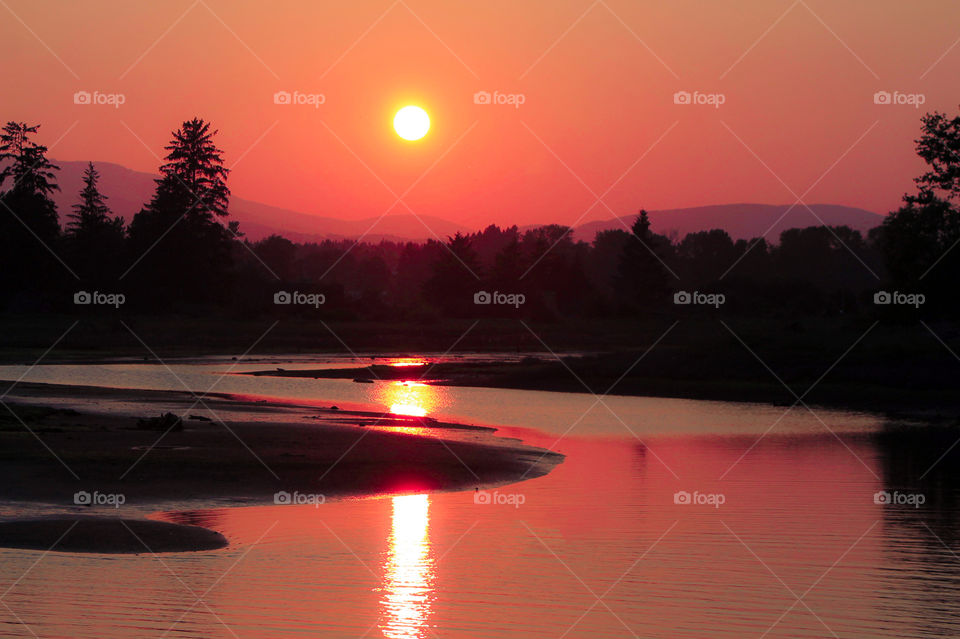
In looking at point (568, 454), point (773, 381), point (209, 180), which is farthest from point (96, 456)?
point (209, 180)

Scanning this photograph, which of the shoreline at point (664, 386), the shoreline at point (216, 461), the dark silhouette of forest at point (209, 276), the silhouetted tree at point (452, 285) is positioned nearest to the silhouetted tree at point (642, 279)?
the dark silhouette of forest at point (209, 276)

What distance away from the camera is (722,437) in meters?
31.6

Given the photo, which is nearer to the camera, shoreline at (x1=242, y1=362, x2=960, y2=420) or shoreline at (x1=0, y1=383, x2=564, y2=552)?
shoreline at (x1=0, y1=383, x2=564, y2=552)

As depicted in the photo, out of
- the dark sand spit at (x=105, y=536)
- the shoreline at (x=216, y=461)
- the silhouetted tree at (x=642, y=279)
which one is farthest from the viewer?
the silhouetted tree at (x=642, y=279)

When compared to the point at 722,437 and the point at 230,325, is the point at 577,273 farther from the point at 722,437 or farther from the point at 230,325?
the point at 722,437

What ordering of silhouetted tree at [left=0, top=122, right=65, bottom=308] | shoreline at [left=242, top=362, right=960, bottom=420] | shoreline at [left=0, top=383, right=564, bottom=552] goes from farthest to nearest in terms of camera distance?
silhouetted tree at [left=0, top=122, right=65, bottom=308] → shoreline at [left=242, top=362, right=960, bottom=420] → shoreline at [left=0, top=383, right=564, bottom=552]

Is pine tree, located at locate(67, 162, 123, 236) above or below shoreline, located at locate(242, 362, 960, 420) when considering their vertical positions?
above

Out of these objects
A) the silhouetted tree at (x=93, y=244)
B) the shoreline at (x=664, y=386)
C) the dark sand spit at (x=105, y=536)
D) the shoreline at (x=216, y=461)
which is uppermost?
the silhouetted tree at (x=93, y=244)

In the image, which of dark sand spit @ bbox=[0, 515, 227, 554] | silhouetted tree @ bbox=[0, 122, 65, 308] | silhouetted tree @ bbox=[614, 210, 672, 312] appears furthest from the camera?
silhouetted tree @ bbox=[614, 210, 672, 312]

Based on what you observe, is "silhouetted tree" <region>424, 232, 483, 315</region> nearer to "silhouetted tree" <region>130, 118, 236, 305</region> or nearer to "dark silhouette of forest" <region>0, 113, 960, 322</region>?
"dark silhouette of forest" <region>0, 113, 960, 322</region>

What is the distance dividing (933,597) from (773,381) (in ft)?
125

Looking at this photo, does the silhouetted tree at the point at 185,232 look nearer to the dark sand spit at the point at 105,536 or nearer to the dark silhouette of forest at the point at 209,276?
the dark silhouette of forest at the point at 209,276

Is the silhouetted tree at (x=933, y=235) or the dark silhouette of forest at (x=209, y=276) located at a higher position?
the dark silhouette of forest at (x=209, y=276)

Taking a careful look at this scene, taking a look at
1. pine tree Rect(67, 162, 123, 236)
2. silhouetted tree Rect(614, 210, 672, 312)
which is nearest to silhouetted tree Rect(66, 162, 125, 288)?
pine tree Rect(67, 162, 123, 236)
